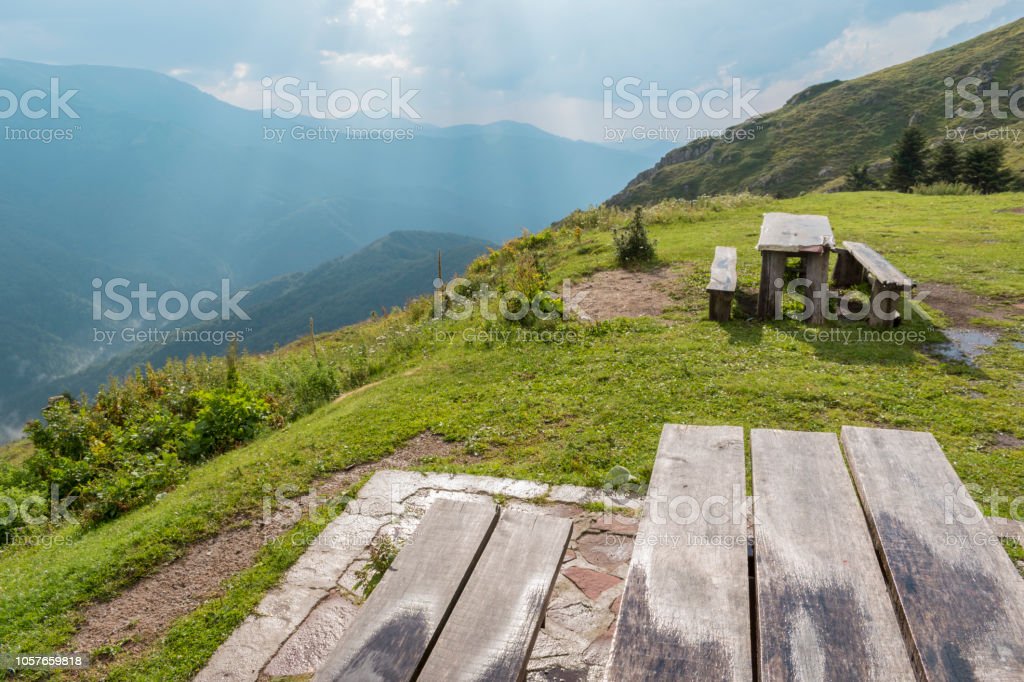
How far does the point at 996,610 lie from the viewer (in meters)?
1.51

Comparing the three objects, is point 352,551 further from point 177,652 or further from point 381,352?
point 381,352

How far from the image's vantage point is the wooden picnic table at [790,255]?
859cm

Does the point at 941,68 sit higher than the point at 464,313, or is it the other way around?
the point at 941,68

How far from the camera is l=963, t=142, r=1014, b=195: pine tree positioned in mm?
22953

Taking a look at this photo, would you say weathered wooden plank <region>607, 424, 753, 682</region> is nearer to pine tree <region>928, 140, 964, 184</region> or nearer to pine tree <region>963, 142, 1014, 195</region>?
pine tree <region>963, 142, 1014, 195</region>

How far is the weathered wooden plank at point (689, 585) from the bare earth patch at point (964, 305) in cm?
801

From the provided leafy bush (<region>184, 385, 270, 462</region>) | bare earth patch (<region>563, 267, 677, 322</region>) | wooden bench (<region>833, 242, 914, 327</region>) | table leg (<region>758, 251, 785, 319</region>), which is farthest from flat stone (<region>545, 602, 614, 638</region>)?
table leg (<region>758, 251, 785, 319</region>)

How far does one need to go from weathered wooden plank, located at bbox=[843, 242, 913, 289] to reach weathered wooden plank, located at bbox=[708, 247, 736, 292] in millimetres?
1826

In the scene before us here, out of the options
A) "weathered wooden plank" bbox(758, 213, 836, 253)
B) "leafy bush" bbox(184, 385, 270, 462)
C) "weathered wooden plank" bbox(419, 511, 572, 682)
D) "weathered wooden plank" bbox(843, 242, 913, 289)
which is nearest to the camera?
"weathered wooden plank" bbox(419, 511, 572, 682)

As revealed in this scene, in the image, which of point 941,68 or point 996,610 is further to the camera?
point 941,68

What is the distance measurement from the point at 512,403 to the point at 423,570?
485 centimetres

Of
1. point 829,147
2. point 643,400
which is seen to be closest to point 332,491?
point 643,400

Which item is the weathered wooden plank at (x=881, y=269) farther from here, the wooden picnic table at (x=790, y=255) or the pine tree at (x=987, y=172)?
the pine tree at (x=987, y=172)

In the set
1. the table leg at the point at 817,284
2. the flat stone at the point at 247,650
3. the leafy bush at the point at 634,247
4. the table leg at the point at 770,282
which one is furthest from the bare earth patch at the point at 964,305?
the flat stone at the point at 247,650
